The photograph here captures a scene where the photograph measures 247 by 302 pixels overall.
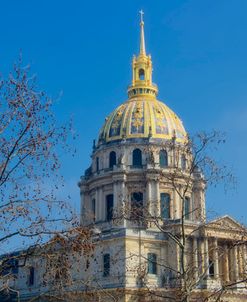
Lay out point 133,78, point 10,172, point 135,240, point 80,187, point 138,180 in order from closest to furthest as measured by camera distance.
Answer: point 10,172 → point 135,240 → point 138,180 → point 80,187 → point 133,78

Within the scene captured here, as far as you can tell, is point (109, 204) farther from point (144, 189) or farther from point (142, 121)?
point (142, 121)

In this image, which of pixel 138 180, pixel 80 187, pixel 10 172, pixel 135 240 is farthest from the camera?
pixel 80 187

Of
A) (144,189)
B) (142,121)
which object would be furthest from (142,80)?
(144,189)

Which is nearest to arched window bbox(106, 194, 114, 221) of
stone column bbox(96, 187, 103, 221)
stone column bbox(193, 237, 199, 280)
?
stone column bbox(96, 187, 103, 221)

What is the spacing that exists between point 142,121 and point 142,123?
37 centimetres

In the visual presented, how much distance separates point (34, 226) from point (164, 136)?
2451 inches

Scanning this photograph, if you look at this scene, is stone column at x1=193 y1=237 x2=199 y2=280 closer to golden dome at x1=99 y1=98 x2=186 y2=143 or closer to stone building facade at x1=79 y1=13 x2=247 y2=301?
stone building facade at x1=79 y1=13 x2=247 y2=301

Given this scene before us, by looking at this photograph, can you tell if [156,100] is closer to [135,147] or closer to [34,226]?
[135,147]

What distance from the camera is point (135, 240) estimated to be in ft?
209

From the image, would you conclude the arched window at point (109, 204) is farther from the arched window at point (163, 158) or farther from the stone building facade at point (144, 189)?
the arched window at point (163, 158)

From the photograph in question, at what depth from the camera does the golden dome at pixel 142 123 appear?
77.4m

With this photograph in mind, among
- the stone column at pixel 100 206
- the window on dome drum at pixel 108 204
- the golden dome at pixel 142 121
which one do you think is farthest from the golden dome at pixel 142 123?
the window on dome drum at pixel 108 204

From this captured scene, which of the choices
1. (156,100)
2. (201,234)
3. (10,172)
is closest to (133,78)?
(156,100)

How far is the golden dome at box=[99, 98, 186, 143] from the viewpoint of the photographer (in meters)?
77.4
